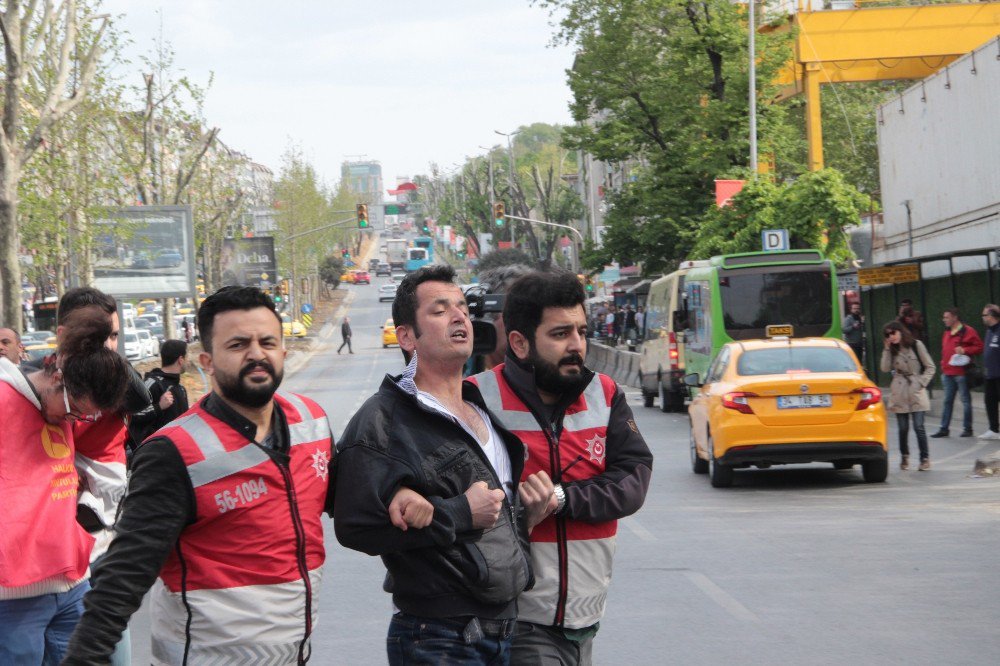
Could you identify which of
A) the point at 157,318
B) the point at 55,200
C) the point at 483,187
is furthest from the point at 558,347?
the point at 483,187

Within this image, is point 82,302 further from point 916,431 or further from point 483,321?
point 916,431

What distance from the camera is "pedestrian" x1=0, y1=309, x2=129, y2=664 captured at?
473cm

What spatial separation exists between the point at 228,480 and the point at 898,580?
6.82 m

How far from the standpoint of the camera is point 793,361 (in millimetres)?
15328

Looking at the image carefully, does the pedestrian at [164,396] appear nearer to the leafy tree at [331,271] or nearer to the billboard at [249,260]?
the billboard at [249,260]

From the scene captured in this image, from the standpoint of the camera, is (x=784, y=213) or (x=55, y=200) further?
(x=55, y=200)

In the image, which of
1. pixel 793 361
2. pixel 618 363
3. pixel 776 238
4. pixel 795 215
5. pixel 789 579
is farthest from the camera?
pixel 618 363

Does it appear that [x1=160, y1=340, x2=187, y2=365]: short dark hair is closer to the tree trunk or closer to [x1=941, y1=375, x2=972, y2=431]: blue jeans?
[x1=941, y1=375, x2=972, y2=431]: blue jeans

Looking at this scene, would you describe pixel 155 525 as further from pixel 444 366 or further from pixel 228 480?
pixel 444 366

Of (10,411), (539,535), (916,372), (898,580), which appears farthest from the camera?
(916,372)

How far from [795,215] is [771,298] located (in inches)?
273

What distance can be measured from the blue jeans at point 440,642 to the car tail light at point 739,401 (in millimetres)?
11107

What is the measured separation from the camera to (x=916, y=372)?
1609 cm

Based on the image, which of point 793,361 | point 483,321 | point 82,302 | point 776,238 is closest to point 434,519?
point 82,302
